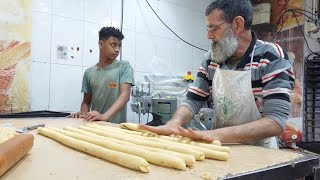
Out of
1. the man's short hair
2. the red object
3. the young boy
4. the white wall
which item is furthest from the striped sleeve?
the red object

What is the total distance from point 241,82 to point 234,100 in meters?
0.11

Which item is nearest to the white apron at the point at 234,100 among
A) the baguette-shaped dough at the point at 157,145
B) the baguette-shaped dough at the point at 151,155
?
the baguette-shaped dough at the point at 157,145

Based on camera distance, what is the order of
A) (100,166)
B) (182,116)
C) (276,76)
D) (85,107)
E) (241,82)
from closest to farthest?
(100,166)
(276,76)
(241,82)
(182,116)
(85,107)

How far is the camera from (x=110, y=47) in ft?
8.87

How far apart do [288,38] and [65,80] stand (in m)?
3.18

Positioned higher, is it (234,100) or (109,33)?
(109,33)

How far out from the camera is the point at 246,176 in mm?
819

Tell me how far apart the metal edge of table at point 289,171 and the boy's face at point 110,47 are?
6.55 feet

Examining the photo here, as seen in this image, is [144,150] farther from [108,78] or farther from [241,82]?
[108,78]

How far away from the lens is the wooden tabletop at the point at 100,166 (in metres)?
0.81

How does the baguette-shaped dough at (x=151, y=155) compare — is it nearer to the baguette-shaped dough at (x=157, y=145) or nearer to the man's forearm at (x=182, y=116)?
the baguette-shaped dough at (x=157, y=145)

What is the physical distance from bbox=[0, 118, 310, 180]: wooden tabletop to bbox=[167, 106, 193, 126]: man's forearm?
24.0 inches

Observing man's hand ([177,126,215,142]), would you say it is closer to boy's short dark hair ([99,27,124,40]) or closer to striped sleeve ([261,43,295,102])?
striped sleeve ([261,43,295,102])

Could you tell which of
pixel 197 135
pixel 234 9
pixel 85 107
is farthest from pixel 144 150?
pixel 85 107
